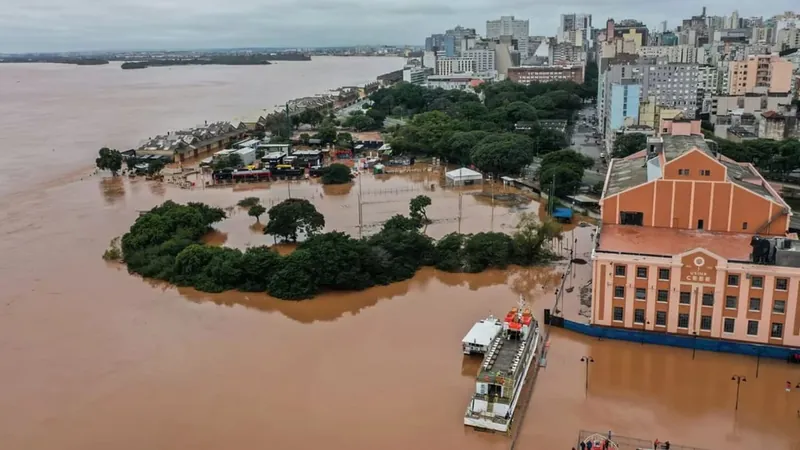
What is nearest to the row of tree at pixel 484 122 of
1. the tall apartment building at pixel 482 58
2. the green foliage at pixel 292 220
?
the green foliage at pixel 292 220

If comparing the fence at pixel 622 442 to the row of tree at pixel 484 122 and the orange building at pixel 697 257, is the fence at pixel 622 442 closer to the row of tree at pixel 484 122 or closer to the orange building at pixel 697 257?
the orange building at pixel 697 257

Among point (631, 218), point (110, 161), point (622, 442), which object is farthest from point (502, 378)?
point (110, 161)

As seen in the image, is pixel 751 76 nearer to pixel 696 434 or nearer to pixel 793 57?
pixel 793 57

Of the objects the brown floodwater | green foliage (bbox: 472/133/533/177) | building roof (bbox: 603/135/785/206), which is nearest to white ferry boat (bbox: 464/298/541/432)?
the brown floodwater

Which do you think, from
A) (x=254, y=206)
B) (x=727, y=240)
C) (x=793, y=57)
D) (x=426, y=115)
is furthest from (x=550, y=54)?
(x=727, y=240)

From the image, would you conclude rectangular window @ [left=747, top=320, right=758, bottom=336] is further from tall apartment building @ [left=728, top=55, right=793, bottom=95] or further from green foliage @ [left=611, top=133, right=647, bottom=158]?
tall apartment building @ [left=728, top=55, right=793, bottom=95]

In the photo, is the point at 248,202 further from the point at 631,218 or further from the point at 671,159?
the point at 671,159
